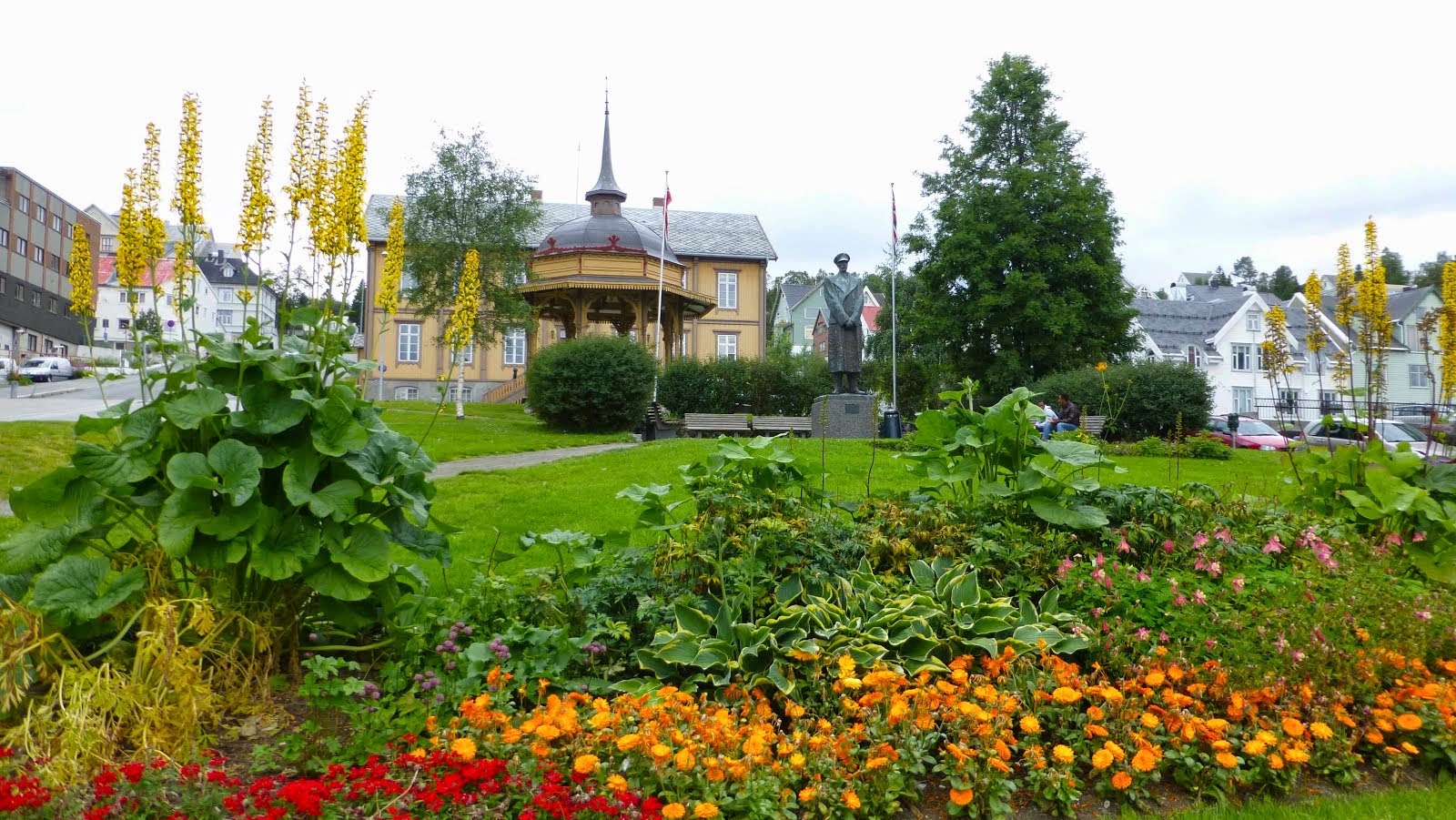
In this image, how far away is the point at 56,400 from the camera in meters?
24.6

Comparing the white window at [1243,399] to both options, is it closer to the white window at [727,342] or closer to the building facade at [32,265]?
the white window at [727,342]

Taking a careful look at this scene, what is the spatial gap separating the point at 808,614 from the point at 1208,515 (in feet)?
7.88

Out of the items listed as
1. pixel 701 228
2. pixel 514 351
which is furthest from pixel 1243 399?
pixel 514 351

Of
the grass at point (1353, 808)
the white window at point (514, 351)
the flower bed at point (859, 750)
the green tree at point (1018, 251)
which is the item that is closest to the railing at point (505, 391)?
the white window at point (514, 351)

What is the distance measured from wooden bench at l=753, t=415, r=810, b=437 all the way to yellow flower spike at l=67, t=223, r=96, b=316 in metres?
17.5

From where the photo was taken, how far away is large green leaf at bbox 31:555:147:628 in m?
3.04

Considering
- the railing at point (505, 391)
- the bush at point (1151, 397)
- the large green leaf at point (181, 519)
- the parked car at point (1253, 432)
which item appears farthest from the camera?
the railing at point (505, 391)

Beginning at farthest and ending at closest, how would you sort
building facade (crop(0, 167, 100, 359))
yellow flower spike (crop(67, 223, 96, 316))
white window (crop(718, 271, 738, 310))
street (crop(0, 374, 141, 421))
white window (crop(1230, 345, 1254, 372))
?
1. building facade (crop(0, 167, 100, 359))
2. white window (crop(1230, 345, 1254, 372))
3. white window (crop(718, 271, 738, 310))
4. street (crop(0, 374, 141, 421))
5. yellow flower spike (crop(67, 223, 96, 316))

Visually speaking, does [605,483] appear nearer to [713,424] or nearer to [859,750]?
[859,750]

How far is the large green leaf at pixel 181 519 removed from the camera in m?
3.01

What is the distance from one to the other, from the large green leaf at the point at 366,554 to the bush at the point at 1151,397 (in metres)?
20.4

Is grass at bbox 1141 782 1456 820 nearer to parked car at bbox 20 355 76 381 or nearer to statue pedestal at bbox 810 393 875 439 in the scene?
statue pedestal at bbox 810 393 875 439

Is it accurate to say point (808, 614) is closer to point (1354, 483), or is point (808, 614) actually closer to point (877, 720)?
point (877, 720)

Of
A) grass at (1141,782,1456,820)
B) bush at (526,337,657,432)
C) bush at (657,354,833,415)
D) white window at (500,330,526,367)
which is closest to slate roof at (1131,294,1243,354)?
white window at (500,330,526,367)
